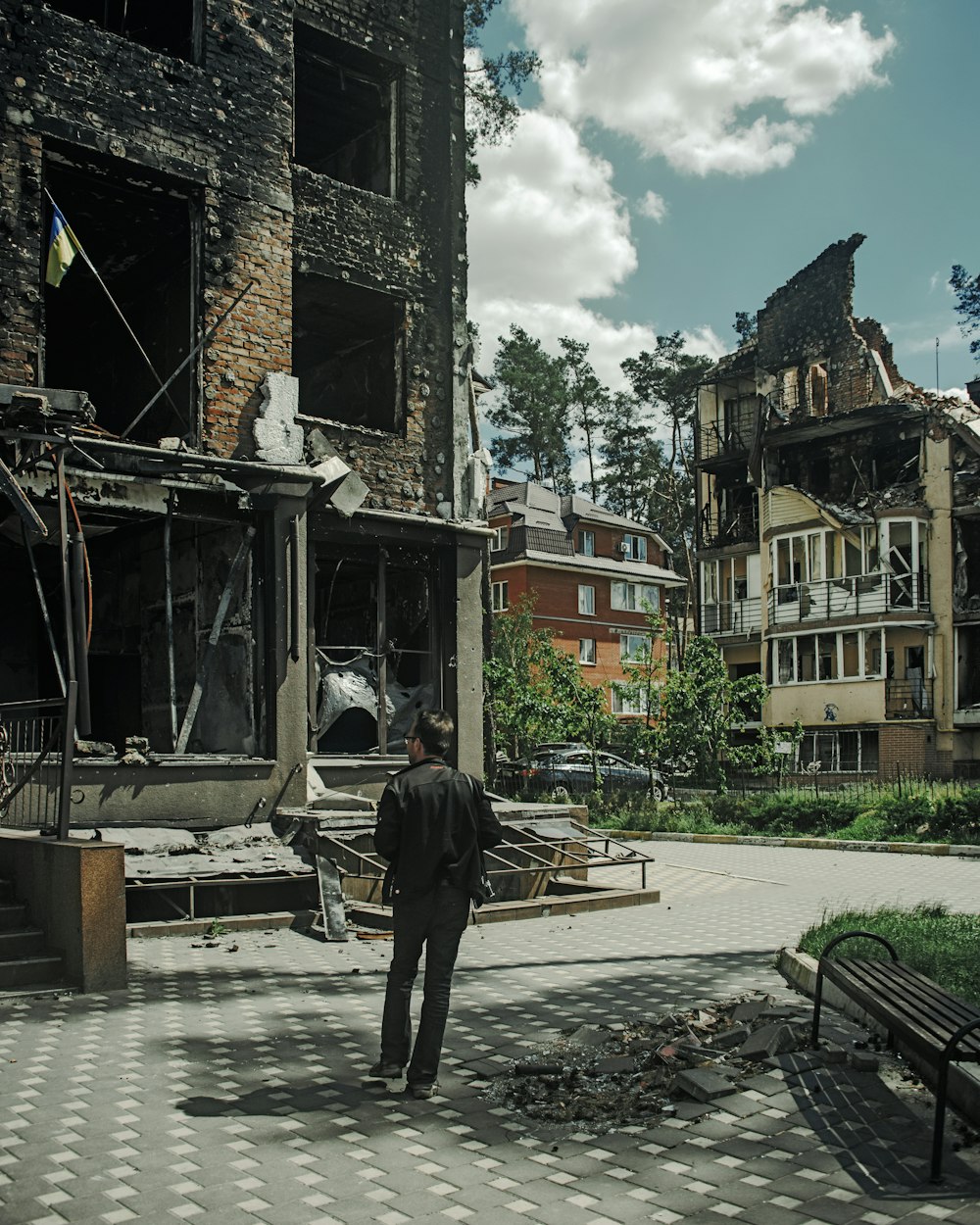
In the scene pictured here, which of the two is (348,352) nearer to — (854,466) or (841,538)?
(841,538)

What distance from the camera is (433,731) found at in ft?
20.0

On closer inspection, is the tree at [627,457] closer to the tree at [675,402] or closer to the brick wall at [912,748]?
the tree at [675,402]

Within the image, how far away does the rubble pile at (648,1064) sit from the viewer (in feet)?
18.1

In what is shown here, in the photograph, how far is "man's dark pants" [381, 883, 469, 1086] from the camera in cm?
579

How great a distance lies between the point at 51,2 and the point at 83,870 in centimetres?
1333

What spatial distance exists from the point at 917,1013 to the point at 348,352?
51.1 ft

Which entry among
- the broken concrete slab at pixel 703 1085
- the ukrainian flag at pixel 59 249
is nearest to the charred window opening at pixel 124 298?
the ukrainian flag at pixel 59 249

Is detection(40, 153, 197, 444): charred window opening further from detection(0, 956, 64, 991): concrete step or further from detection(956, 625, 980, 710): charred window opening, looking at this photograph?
detection(956, 625, 980, 710): charred window opening

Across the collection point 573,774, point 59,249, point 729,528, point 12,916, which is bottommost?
point 573,774

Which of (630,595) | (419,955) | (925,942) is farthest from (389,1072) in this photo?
(630,595)

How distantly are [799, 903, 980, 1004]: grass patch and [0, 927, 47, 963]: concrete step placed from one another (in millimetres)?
5692

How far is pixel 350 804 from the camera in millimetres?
14820

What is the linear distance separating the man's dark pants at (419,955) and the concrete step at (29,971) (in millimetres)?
3677

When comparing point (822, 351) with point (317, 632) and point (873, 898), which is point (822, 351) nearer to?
point (317, 632)
